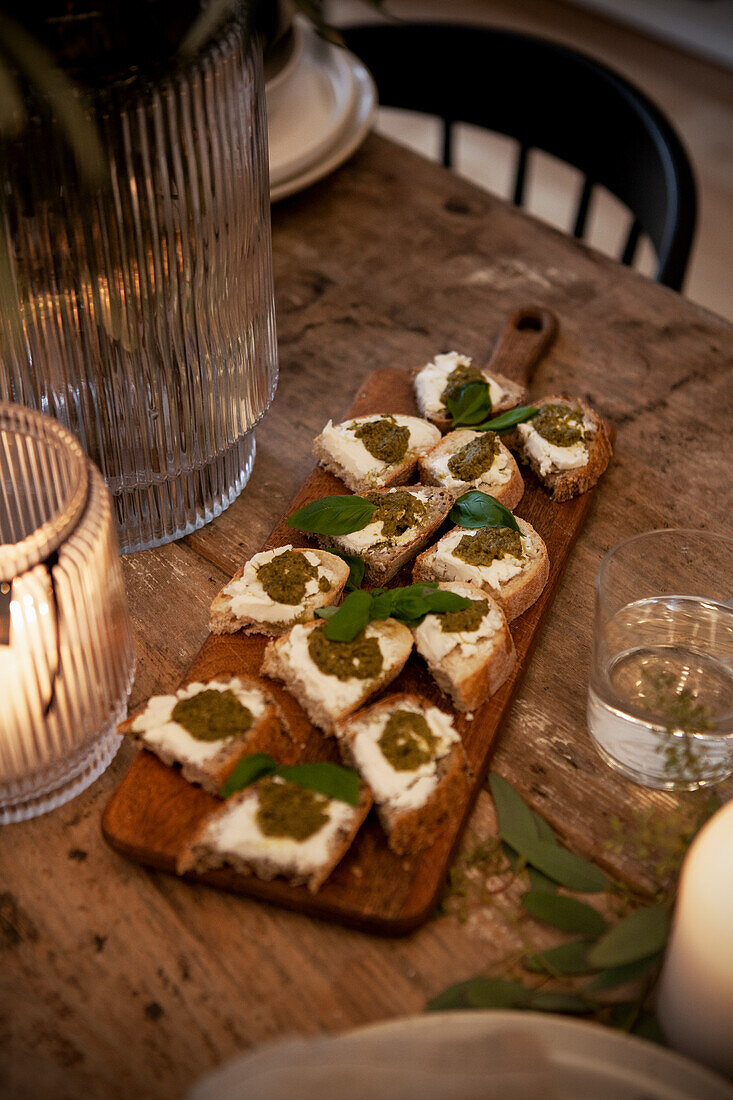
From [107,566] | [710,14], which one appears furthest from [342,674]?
[710,14]

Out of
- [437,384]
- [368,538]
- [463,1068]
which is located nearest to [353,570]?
[368,538]

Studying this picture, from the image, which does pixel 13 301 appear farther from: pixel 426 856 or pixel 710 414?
pixel 710 414

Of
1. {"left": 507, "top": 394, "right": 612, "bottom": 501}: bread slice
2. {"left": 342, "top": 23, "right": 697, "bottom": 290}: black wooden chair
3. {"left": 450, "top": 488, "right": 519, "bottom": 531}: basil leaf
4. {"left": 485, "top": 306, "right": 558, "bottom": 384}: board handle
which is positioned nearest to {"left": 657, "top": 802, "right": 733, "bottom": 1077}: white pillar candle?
{"left": 450, "top": 488, "right": 519, "bottom": 531}: basil leaf

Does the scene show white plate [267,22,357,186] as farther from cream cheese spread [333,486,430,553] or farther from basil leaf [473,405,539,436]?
cream cheese spread [333,486,430,553]

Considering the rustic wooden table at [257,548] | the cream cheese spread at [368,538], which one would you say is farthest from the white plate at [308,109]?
the cream cheese spread at [368,538]

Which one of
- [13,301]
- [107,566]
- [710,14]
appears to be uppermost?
[13,301]

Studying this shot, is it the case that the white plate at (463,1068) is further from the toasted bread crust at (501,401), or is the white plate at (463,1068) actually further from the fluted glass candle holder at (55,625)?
the toasted bread crust at (501,401)
